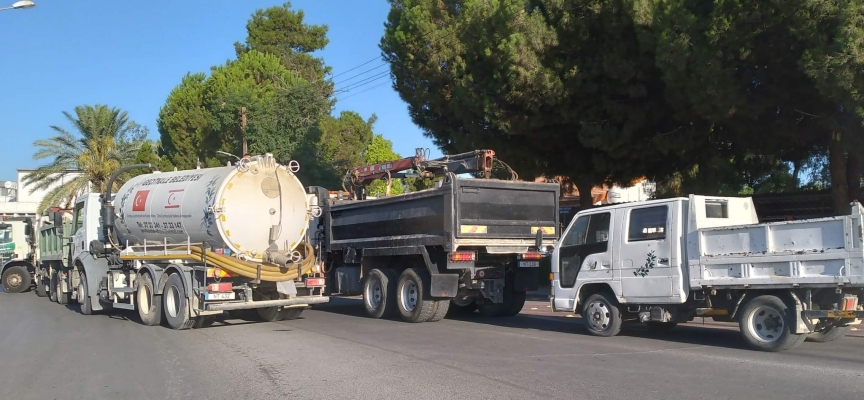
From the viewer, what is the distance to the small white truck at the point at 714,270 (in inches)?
376

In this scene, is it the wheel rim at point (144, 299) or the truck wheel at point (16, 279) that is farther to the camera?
the truck wheel at point (16, 279)

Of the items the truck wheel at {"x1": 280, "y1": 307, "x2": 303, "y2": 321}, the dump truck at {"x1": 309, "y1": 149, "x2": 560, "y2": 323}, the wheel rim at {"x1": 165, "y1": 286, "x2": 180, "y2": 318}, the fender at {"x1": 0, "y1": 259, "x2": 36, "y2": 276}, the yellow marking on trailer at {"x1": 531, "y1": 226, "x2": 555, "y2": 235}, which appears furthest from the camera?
the fender at {"x1": 0, "y1": 259, "x2": 36, "y2": 276}

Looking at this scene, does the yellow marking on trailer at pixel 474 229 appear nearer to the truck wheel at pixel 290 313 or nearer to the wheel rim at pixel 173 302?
the truck wheel at pixel 290 313

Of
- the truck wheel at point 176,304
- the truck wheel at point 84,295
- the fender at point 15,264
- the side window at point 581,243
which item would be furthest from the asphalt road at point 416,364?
the fender at point 15,264

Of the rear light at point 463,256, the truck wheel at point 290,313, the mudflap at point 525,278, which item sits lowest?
the truck wheel at point 290,313

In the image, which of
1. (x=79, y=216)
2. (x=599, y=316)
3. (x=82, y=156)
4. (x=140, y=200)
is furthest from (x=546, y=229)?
(x=82, y=156)

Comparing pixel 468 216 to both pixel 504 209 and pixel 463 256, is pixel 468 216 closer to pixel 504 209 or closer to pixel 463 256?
pixel 463 256

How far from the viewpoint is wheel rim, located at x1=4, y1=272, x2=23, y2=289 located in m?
27.9

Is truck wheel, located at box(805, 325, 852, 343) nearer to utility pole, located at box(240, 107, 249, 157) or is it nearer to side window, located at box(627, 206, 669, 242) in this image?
side window, located at box(627, 206, 669, 242)

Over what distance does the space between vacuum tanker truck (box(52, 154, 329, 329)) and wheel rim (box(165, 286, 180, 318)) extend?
0.06 feet

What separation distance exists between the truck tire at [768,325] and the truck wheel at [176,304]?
31.0ft

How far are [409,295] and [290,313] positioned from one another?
8.83 feet

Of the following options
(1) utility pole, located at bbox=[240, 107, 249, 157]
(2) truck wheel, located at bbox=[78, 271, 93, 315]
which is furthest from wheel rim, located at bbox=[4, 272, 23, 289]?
(2) truck wheel, located at bbox=[78, 271, 93, 315]

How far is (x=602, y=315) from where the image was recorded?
480 inches
